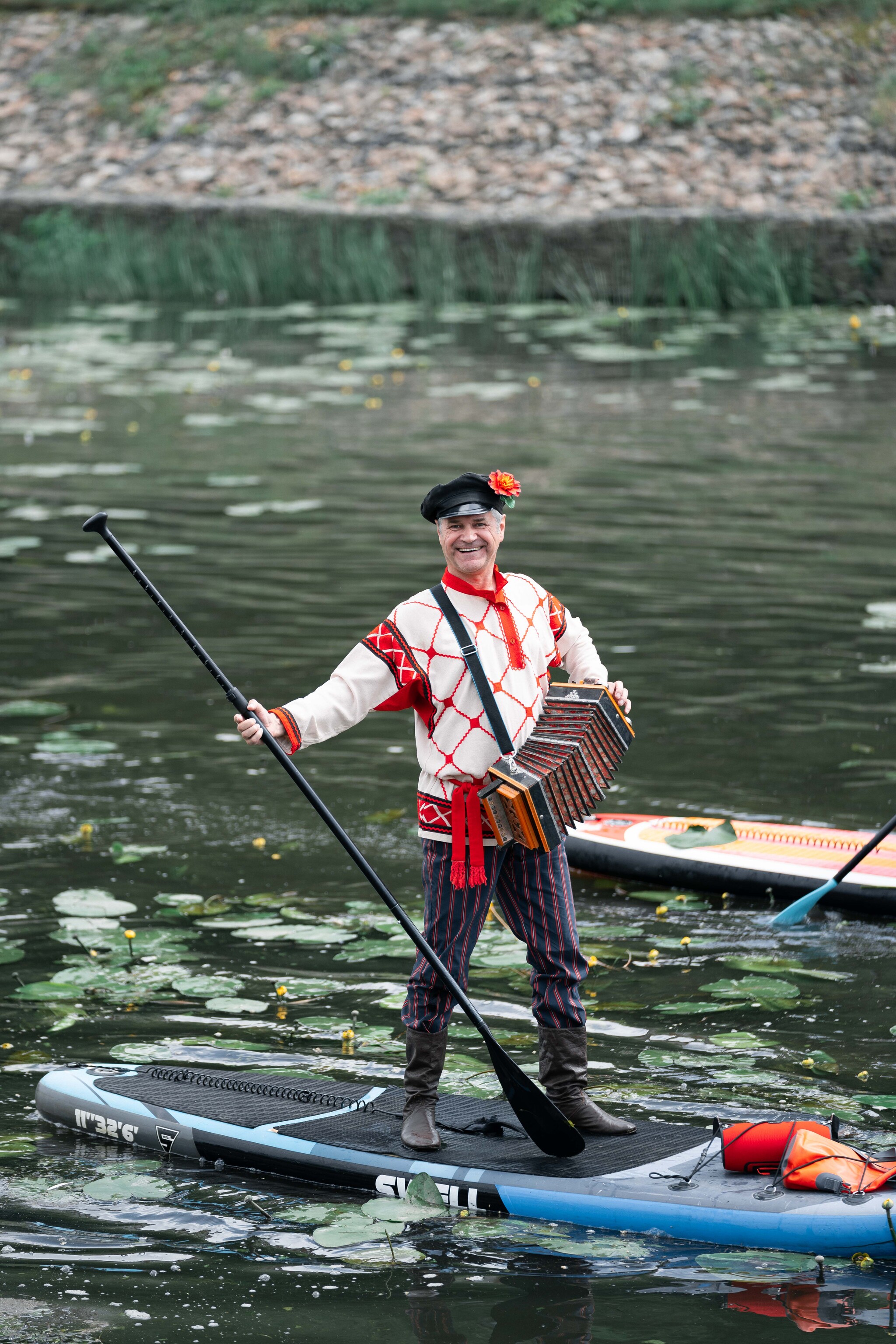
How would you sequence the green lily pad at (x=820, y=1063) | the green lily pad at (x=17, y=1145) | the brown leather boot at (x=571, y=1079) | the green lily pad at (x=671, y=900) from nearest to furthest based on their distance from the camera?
the brown leather boot at (x=571, y=1079)
the green lily pad at (x=17, y=1145)
the green lily pad at (x=820, y=1063)
the green lily pad at (x=671, y=900)

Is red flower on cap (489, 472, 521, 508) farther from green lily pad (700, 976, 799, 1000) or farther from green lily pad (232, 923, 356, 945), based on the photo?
green lily pad (232, 923, 356, 945)

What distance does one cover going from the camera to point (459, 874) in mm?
4020

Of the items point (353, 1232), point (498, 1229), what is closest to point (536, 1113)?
point (498, 1229)

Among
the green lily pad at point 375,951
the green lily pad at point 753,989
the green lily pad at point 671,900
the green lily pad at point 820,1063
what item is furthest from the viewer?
the green lily pad at point 671,900

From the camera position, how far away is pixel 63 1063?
4.83 m

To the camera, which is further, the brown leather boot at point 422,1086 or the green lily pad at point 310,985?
the green lily pad at point 310,985

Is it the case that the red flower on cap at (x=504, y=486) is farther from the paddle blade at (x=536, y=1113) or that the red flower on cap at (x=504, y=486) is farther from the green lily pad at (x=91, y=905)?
the green lily pad at (x=91, y=905)

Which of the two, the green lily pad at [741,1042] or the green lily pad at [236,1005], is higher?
the green lily pad at [741,1042]

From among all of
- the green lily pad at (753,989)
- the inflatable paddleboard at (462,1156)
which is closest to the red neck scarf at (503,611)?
the inflatable paddleboard at (462,1156)

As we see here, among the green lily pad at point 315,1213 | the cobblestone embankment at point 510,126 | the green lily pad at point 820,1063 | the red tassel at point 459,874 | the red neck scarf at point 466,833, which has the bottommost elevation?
the green lily pad at point 315,1213

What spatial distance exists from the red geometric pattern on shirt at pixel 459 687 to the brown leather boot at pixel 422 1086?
59cm

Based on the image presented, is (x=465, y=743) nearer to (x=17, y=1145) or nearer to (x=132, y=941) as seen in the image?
(x=17, y=1145)

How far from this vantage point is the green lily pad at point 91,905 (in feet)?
18.8

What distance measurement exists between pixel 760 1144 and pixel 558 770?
3.10ft
